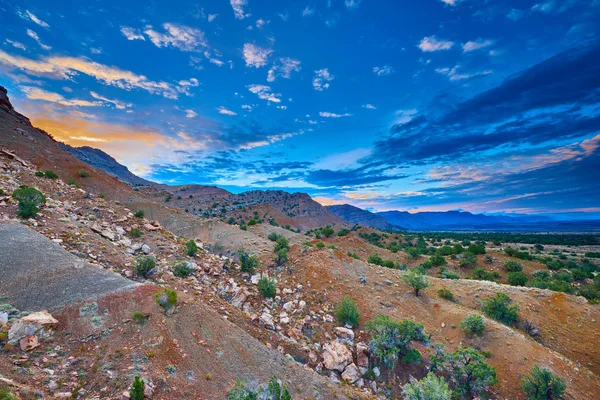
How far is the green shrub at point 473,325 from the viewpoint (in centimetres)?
1460

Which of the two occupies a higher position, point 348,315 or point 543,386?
point 348,315

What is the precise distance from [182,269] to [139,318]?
5.91 meters

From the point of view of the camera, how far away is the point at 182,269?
1447cm

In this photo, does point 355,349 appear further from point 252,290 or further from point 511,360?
point 511,360

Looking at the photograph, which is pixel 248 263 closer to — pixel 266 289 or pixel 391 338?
pixel 266 289

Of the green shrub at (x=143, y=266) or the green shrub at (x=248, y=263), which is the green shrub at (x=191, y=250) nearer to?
the green shrub at (x=248, y=263)

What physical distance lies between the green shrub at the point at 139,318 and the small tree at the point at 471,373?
13814 mm

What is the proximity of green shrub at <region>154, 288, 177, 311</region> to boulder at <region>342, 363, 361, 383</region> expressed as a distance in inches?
323

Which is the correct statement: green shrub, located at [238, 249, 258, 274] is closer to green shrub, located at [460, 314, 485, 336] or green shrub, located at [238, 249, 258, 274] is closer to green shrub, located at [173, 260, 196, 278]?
green shrub, located at [173, 260, 196, 278]

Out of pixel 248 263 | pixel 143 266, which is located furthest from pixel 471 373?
pixel 143 266

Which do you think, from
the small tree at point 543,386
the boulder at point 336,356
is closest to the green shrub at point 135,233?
the boulder at point 336,356

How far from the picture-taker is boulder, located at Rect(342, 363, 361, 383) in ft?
36.6

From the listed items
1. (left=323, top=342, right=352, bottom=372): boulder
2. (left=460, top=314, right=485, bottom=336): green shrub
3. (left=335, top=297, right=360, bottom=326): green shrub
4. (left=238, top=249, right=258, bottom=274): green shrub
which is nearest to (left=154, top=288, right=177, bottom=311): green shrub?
(left=323, top=342, right=352, bottom=372): boulder

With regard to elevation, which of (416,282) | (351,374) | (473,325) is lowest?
(351,374)
